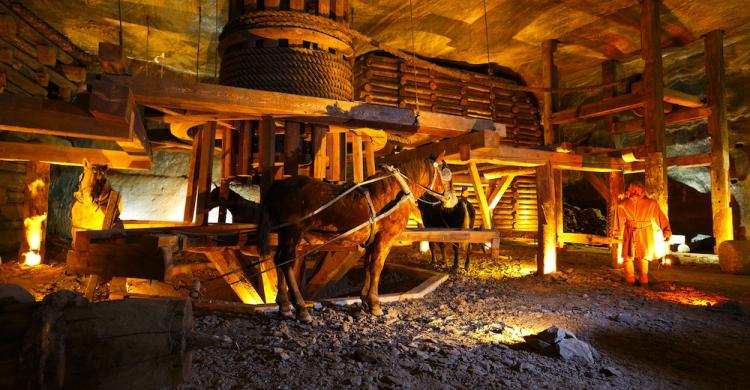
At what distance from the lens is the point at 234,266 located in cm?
605

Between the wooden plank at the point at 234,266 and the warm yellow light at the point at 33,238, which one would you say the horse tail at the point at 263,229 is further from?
the warm yellow light at the point at 33,238

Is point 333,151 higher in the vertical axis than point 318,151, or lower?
higher

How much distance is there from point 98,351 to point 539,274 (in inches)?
350

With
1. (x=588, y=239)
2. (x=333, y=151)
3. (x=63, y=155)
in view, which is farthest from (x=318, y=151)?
(x=588, y=239)

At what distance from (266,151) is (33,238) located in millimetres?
7966

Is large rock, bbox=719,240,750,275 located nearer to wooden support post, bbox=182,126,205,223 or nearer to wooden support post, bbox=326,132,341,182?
wooden support post, bbox=326,132,341,182

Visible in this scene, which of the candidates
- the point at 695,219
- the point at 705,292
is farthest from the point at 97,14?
the point at 695,219

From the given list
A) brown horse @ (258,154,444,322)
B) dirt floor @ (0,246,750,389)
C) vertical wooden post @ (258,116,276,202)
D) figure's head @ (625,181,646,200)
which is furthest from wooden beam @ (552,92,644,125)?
vertical wooden post @ (258,116,276,202)

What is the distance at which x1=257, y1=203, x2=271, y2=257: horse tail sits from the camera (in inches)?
180

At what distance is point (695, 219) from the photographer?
16812mm

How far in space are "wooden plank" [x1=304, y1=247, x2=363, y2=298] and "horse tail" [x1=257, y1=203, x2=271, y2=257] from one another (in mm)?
1938

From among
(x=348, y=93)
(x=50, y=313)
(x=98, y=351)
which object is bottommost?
(x=98, y=351)

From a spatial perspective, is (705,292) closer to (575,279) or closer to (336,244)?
(575,279)

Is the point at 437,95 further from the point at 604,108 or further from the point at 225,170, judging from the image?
the point at 225,170
